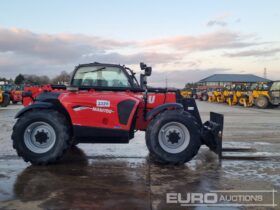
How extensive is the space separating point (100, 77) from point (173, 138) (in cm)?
220

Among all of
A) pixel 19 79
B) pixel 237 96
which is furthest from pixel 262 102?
pixel 19 79

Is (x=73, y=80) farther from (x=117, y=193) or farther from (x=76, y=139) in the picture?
(x=117, y=193)

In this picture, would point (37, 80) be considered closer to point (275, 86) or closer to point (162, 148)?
point (162, 148)

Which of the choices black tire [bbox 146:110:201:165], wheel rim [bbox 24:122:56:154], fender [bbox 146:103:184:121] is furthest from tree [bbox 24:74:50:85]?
black tire [bbox 146:110:201:165]

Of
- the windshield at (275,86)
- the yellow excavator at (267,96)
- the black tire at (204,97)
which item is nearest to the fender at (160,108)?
the yellow excavator at (267,96)

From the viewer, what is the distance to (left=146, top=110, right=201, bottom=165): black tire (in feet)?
25.3

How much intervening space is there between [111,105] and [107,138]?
617 millimetres

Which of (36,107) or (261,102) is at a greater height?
(36,107)

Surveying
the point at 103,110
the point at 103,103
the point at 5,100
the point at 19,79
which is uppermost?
the point at 19,79

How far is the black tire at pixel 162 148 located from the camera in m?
7.71

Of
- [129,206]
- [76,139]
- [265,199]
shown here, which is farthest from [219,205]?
[76,139]

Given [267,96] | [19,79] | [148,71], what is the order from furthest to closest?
[19,79]
[267,96]
[148,71]

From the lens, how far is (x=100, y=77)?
899 centimetres

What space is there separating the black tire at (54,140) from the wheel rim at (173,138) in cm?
171
